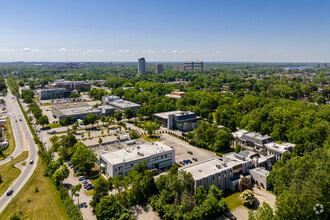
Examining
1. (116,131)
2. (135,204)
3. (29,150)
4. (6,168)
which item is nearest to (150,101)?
(116,131)

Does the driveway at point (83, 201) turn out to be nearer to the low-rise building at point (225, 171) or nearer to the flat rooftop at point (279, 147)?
the low-rise building at point (225, 171)

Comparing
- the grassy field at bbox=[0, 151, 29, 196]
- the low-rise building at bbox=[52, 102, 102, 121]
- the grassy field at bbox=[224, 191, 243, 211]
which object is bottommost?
the grassy field at bbox=[224, 191, 243, 211]

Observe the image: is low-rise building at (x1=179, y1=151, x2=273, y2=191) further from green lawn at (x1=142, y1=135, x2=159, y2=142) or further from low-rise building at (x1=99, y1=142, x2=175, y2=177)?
green lawn at (x1=142, y1=135, x2=159, y2=142)

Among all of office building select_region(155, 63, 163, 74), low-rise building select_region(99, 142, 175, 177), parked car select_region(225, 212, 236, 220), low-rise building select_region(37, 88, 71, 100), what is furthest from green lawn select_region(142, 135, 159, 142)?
office building select_region(155, 63, 163, 74)

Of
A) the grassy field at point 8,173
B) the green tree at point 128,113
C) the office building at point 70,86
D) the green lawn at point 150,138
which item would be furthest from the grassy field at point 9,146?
the office building at point 70,86

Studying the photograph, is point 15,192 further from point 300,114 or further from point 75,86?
point 75,86

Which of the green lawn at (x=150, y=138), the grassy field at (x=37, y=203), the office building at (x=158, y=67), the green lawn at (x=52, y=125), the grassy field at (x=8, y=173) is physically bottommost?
the grassy field at (x=37, y=203)
